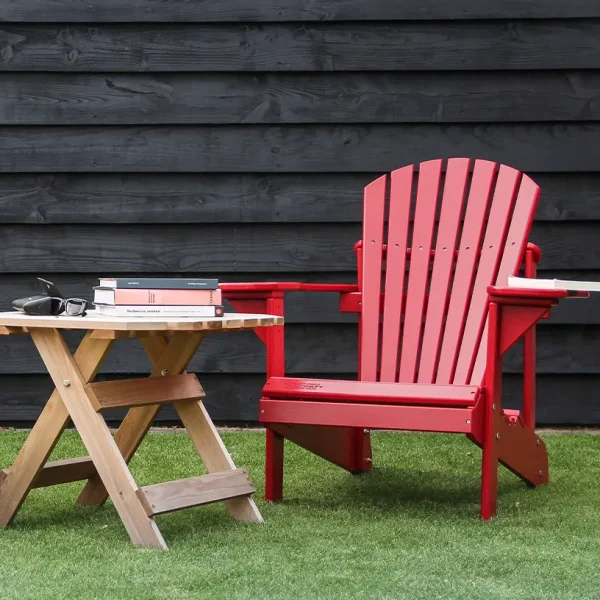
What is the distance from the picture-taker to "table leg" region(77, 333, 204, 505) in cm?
279

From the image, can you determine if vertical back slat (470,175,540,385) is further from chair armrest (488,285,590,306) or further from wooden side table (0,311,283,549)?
wooden side table (0,311,283,549)

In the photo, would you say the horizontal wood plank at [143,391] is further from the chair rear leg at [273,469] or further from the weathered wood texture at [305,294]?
the weathered wood texture at [305,294]

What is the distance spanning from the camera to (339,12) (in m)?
4.24

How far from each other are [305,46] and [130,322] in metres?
2.18

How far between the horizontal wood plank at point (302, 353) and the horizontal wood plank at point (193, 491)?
158 cm

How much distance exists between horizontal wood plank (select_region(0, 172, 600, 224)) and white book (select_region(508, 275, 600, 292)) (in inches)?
60.8

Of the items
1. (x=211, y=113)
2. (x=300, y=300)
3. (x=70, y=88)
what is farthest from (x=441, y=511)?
(x=70, y=88)

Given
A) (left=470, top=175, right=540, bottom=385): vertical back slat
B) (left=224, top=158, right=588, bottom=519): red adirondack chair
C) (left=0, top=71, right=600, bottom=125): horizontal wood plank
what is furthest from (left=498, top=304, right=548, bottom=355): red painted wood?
(left=0, top=71, right=600, bottom=125): horizontal wood plank

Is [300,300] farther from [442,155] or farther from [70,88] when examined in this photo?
[70,88]

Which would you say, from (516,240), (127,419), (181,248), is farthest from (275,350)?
(181,248)

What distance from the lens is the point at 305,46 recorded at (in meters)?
4.25

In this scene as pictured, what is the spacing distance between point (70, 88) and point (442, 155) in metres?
1.53

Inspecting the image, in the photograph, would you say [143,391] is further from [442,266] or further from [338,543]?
[442,266]

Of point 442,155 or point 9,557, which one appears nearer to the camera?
point 9,557
